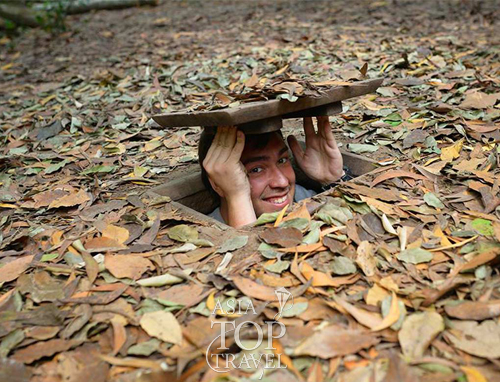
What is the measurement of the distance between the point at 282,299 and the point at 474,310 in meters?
0.63

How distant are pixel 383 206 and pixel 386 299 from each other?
673 millimetres

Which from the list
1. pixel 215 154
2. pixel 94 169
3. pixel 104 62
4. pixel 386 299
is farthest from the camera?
pixel 104 62

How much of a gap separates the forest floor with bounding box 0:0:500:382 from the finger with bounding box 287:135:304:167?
340mm

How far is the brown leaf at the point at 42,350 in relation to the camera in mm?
1532

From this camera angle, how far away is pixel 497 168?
99.0 inches

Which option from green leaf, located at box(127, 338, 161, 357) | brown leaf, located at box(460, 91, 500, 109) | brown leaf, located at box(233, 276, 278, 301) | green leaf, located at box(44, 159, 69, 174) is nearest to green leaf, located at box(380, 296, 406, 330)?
brown leaf, located at box(233, 276, 278, 301)

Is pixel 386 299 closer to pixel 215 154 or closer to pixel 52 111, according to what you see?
pixel 215 154

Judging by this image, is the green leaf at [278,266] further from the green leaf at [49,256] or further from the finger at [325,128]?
the finger at [325,128]

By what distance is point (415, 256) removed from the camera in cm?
187

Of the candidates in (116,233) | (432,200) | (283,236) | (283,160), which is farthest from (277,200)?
(116,233)

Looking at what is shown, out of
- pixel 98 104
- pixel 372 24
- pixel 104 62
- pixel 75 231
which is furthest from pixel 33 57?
pixel 75 231

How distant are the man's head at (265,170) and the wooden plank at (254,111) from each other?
45 centimetres

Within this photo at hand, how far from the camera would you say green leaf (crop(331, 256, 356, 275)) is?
5.90ft

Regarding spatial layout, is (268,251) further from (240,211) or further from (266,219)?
(240,211)
